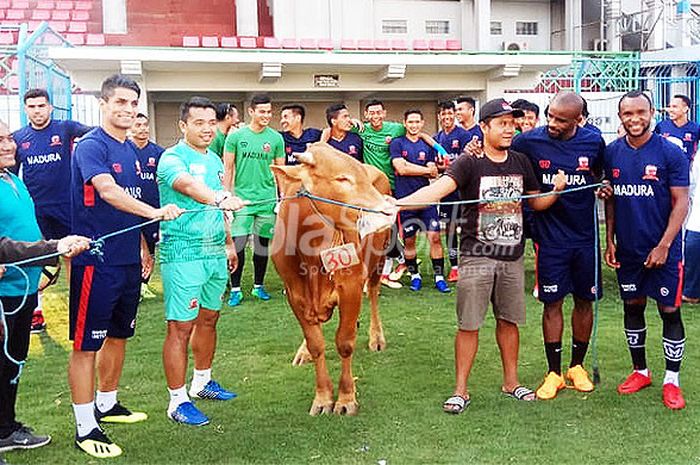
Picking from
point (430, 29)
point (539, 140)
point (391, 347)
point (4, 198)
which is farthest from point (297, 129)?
point (430, 29)

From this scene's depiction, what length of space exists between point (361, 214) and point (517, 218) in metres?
1.07

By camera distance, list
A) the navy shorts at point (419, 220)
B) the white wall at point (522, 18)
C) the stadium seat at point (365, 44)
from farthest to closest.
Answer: the white wall at point (522, 18) → the stadium seat at point (365, 44) → the navy shorts at point (419, 220)

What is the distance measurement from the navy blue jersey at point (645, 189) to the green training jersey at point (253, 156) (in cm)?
388

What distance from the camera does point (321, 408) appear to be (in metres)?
4.58

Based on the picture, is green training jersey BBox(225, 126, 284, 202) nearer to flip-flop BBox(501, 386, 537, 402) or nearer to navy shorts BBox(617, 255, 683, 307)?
flip-flop BBox(501, 386, 537, 402)

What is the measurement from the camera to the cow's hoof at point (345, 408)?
454cm

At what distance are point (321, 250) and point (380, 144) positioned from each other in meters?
4.19

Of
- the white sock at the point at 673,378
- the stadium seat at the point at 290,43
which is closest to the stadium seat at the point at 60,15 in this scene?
the stadium seat at the point at 290,43

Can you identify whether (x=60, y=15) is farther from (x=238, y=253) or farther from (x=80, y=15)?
(x=238, y=253)

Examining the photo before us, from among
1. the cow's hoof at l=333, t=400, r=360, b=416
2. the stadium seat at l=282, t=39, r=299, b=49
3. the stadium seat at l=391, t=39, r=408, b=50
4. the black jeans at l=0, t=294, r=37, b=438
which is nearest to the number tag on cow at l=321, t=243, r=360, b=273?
the cow's hoof at l=333, t=400, r=360, b=416

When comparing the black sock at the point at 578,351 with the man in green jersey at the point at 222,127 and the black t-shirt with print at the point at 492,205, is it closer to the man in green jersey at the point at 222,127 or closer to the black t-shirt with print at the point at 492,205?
the black t-shirt with print at the point at 492,205

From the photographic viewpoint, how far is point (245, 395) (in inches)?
195

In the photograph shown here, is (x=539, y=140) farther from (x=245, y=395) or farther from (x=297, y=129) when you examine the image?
(x=297, y=129)

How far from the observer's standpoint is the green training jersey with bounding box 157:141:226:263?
4.34 m
